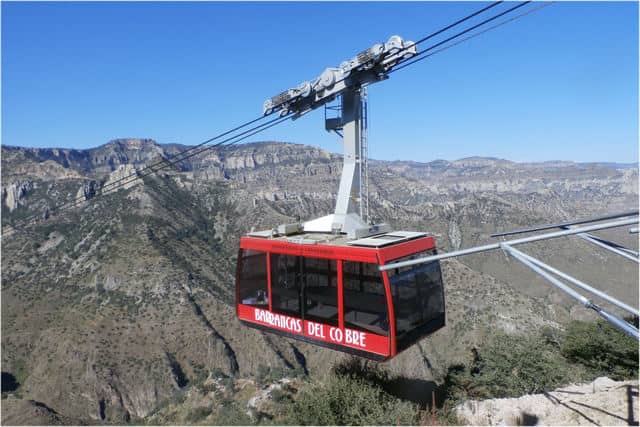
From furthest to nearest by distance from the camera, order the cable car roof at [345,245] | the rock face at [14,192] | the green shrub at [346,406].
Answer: the rock face at [14,192] → the green shrub at [346,406] → the cable car roof at [345,245]

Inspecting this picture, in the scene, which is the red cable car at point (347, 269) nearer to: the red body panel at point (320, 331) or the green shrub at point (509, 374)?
the red body panel at point (320, 331)

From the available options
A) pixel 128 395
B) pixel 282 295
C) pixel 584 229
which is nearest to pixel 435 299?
pixel 282 295

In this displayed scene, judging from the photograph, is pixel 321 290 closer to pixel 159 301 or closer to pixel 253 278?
pixel 253 278

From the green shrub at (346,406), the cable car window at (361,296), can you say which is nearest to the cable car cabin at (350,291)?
the cable car window at (361,296)

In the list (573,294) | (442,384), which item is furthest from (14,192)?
(573,294)

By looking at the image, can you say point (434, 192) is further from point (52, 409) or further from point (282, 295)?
point (282, 295)

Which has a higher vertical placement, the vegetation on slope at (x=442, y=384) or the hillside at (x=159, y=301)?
the vegetation on slope at (x=442, y=384)
